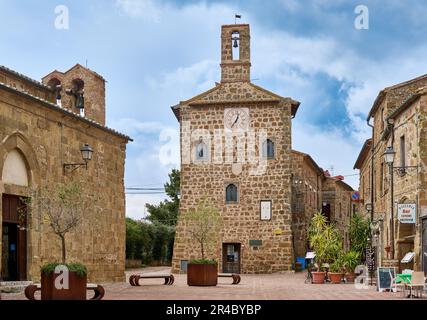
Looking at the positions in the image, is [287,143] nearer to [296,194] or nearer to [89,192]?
[296,194]

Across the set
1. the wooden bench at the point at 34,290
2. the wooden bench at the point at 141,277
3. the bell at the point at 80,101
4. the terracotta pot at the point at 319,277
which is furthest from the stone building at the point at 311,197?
the wooden bench at the point at 34,290

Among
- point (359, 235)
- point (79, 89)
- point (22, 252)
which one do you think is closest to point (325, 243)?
point (359, 235)

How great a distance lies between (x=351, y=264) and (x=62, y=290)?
1363cm

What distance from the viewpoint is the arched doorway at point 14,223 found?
18.5 m

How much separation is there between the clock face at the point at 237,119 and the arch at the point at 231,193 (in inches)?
113

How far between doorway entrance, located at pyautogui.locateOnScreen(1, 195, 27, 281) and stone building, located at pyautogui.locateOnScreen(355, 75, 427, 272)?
10.3m

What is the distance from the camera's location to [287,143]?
36.5m

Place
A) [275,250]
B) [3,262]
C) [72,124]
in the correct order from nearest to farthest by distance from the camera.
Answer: [3,262] → [72,124] → [275,250]

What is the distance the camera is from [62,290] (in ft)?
47.8

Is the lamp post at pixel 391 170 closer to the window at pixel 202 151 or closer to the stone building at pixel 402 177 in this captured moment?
the stone building at pixel 402 177

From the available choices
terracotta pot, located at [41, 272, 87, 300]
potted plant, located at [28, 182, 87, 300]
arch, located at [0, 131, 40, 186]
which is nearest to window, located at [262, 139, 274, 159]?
potted plant, located at [28, 182, 87, 300]

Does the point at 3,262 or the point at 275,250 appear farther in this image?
the point at 275,250
